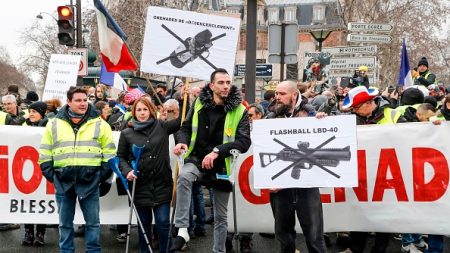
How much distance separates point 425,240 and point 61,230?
4.49 meters

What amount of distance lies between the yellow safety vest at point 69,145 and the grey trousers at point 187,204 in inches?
38.2

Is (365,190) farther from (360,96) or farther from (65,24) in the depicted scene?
(65,24)

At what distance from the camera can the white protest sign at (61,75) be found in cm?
1097

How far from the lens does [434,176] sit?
260 inches

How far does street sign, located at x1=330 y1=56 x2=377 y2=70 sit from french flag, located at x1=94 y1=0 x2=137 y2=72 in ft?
24.2

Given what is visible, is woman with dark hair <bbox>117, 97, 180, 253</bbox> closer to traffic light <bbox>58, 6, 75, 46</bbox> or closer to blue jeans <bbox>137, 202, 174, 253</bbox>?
blue jeans <bbox>137, 202, 174, 253</bbox>

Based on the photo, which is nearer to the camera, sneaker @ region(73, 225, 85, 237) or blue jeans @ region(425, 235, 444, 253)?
blue jeans @ region(425, 235, 444, 253)

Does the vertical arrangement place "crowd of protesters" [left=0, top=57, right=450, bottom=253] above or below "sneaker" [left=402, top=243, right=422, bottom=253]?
above

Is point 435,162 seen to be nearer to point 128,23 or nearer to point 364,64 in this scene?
point 364,64

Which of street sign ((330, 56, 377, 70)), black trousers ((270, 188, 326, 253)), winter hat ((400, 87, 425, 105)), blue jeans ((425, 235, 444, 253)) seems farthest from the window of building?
black trousers ((270, 188, 326, 253))

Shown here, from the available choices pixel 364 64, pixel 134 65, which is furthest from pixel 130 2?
pixel 134 65

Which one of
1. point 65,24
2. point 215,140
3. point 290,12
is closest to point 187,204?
point 215,140

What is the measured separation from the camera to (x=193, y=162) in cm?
605

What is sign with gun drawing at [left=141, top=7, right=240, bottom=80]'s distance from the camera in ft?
22.0
